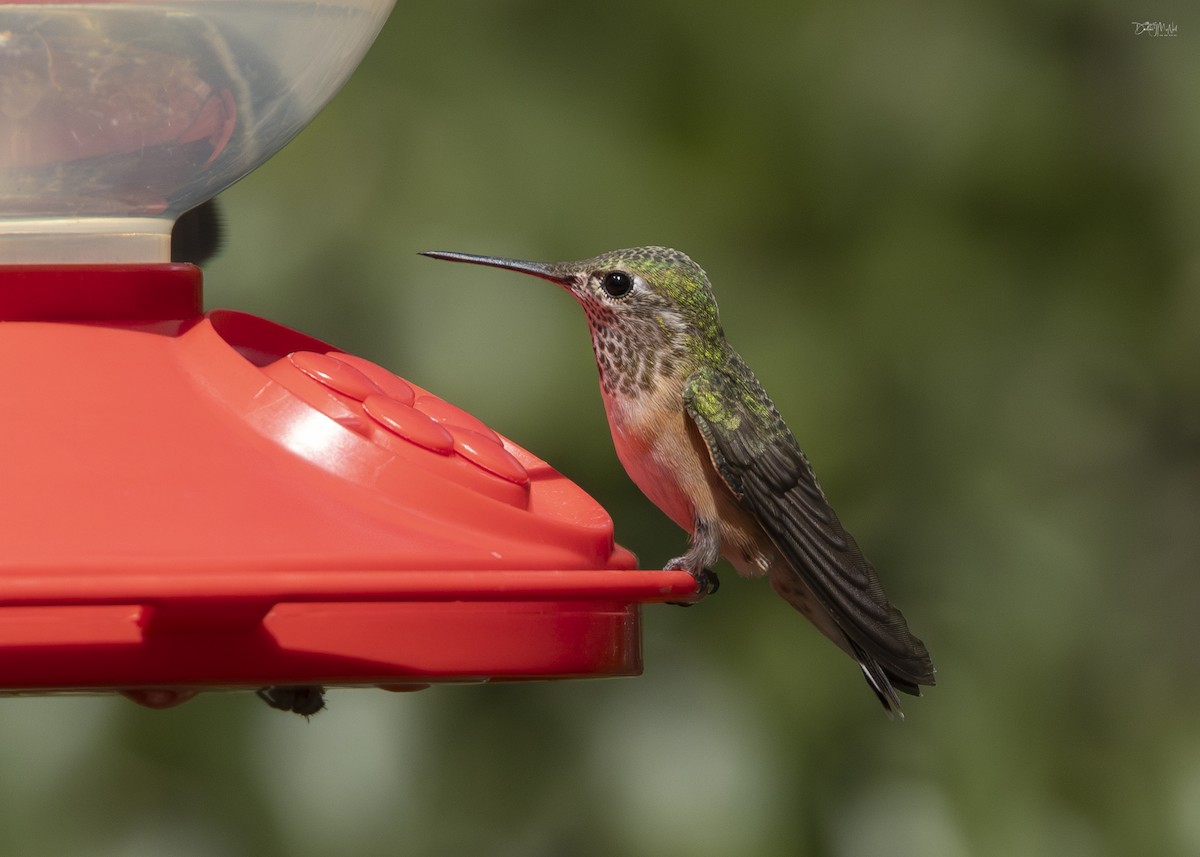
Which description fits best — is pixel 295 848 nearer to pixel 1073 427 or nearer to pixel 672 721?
pixel 672 721

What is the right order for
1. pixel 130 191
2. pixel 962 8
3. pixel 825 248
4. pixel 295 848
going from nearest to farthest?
pixel 130 191 → pixel 295 848 → pixel 825 248 → pixel 962 8

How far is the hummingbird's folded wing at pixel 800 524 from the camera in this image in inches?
151

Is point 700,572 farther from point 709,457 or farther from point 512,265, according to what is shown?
point 512,265

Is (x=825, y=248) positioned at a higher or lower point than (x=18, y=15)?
lower

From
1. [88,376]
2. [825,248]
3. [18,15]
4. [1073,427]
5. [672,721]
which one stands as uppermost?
[18,15]

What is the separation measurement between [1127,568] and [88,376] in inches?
138

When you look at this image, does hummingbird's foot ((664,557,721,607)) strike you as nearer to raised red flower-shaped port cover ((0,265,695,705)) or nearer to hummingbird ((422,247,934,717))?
hummingbird ((422,247,934,717))

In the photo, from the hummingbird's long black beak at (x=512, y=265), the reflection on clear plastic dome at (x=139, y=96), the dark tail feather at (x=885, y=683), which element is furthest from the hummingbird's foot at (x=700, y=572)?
the reflection on clear plastic dome at (x=139, y=96)

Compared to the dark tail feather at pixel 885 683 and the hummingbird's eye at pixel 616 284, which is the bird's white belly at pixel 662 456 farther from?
the dark tail feather at pixel 885 683

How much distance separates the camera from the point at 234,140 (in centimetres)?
287

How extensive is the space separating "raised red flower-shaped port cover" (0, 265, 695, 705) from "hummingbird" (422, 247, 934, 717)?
1.29 m

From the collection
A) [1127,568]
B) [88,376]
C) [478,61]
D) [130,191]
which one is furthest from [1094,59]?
[88,376]

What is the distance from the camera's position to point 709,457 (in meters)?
3.93

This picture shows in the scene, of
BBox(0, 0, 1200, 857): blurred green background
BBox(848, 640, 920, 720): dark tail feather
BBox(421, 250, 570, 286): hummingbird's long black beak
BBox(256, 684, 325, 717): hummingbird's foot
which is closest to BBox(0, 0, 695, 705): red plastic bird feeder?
BBox(256, 684, 325, 717): hummingbird's foot
